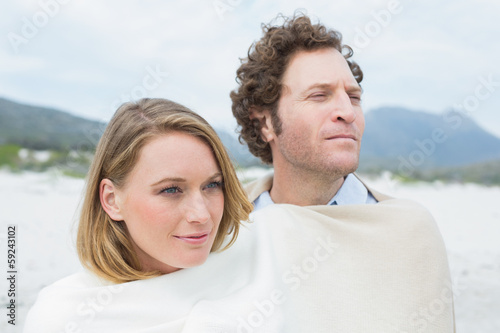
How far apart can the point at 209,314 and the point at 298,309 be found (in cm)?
44

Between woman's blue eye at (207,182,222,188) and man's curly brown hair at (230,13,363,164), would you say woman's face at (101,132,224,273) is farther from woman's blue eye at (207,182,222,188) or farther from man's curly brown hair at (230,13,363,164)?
man's curly brown hair at (230,13,363,164)

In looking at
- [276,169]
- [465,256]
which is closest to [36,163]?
[465,256]

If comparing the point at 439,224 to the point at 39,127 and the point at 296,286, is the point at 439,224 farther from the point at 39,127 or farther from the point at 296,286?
the point at 39,127

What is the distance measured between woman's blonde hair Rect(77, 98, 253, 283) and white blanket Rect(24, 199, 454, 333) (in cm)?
9

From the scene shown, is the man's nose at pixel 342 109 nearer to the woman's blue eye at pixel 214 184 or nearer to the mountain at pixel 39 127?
the woman's blue eye at pixel 214 184

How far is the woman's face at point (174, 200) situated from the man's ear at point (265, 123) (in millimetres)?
990

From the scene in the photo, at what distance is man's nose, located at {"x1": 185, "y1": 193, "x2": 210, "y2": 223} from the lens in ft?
5.69

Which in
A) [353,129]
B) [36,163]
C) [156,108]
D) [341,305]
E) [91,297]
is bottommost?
[36,163]

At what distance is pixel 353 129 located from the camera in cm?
242

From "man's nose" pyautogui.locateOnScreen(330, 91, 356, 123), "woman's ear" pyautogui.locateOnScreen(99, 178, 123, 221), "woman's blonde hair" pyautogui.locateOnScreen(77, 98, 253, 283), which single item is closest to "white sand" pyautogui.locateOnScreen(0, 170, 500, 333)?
"man's nose" pyautogui.locateOnScreen(330, 91, 356, 123)

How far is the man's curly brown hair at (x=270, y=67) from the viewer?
8.91ft

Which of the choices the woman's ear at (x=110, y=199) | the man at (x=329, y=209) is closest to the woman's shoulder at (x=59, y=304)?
the woman's ear at (x=110, y=199)

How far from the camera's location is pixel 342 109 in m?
2.41

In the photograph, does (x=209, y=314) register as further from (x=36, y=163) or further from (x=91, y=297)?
(x=36, y=163)
